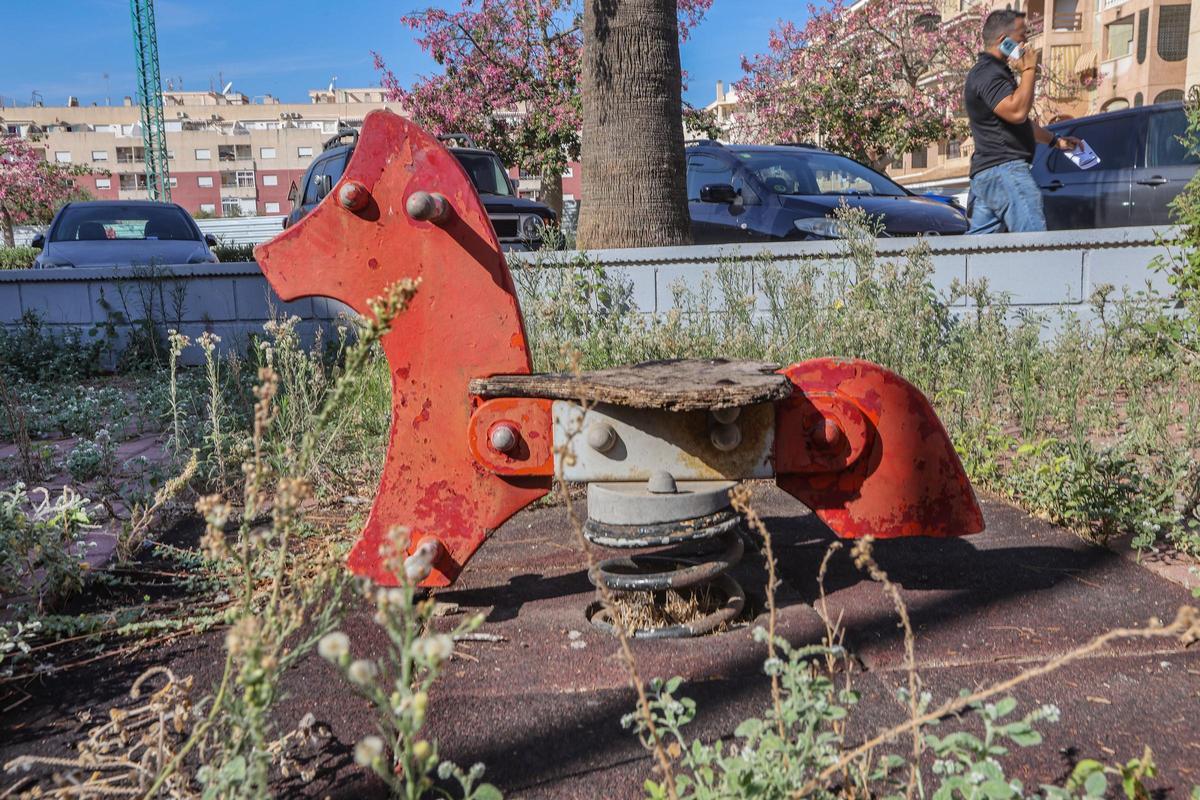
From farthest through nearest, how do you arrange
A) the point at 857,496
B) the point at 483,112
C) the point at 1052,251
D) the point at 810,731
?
the point at 483,112 → the point at 1052,251 → the point at 857,496 → the point at 810,731

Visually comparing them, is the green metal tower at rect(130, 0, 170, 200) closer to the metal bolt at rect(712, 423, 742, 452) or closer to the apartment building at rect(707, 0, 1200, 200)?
the apartment building at rect(707, 0, 1200, 200)

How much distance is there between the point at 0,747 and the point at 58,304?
6.83m

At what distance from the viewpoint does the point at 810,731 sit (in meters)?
1.36

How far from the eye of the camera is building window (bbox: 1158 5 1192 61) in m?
31.9

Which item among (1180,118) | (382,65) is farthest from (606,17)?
(382,65)

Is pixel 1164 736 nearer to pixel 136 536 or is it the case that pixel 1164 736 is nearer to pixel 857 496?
pixel 857 496

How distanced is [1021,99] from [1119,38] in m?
35.5

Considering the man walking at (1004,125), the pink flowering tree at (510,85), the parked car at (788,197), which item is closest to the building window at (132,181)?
the pink flowering tree at (510,85)

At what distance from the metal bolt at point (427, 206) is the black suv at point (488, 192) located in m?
7.98

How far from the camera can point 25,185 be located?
3569 centimetres

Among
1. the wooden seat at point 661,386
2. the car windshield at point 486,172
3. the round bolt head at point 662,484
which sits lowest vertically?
the round bolt head at point 662,484

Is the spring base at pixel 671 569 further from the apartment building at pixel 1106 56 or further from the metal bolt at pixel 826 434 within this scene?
the apartment building at pixel 1106 56

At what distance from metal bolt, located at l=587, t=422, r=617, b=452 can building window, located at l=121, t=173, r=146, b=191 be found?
295ft

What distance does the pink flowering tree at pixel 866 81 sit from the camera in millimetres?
21562
